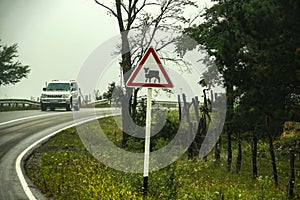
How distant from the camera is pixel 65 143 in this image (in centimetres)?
2223

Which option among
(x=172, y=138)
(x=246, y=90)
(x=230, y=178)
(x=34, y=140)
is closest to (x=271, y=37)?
(x=246, y=90)

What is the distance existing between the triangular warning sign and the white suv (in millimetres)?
28372

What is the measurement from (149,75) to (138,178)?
329cm

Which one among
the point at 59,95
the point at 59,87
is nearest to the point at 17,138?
the point at 59,95

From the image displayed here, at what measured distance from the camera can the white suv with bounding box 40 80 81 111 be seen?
3841 cm

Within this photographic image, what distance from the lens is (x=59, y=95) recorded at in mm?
38281

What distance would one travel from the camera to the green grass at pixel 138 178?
1118cm

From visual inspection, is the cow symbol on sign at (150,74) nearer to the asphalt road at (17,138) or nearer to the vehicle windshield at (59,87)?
the asphalt road at (17,138)

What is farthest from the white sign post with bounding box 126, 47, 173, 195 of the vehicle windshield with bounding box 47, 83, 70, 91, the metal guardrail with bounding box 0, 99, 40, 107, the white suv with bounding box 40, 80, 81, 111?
the metal guardrail with bounding box 0, 99, 40, 107

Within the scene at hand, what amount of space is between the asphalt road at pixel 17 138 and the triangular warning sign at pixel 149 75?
12.0 feet

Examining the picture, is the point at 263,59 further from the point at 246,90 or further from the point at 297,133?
the point at 297,133

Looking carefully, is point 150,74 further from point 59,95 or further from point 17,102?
point 17,102

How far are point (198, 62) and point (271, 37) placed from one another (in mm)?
11098

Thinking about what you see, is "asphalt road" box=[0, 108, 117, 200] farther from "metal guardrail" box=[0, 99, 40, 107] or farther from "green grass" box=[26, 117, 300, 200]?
"metal guardrail" box=[0, 99, 40, 107]
